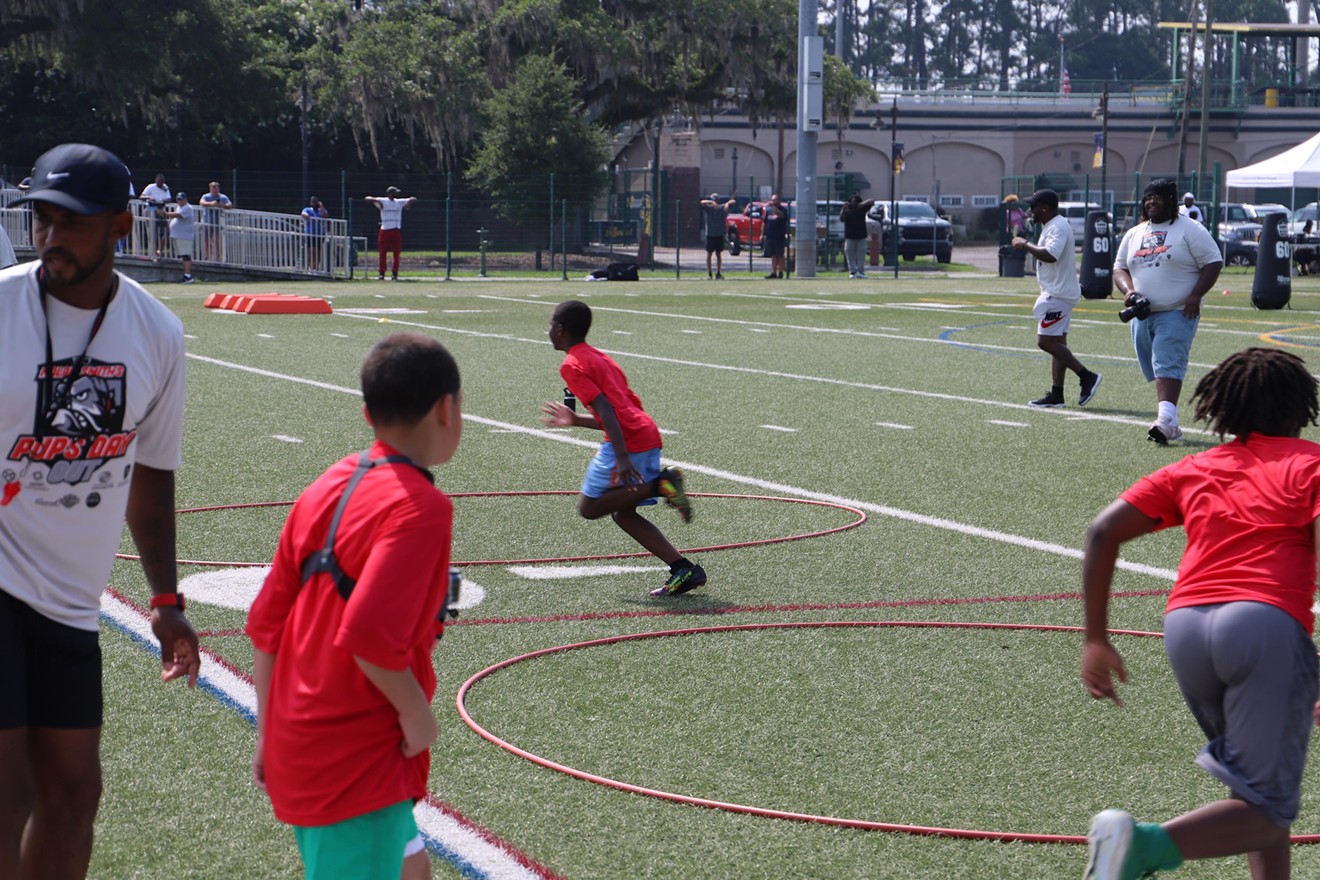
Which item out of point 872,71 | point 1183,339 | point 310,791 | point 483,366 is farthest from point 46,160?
point 872,71

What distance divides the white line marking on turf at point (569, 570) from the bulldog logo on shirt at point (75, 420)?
174 inches

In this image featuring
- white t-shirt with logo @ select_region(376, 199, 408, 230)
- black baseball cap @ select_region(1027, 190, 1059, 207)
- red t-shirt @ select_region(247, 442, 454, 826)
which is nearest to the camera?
red t-shirt @ select_region(247, 442, 454, 826)

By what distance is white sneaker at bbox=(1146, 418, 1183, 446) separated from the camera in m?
12.4

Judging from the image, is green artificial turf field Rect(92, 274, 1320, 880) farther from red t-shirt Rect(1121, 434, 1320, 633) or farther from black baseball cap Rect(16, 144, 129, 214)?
black baseball cap Rect(16, 144, 129, 214)

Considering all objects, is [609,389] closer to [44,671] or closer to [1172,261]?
[44,671]

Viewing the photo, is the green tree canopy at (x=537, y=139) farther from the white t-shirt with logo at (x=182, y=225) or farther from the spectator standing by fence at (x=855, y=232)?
the white t-shirt with logo at (x=182, y=225)

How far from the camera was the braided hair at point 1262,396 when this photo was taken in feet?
13.4

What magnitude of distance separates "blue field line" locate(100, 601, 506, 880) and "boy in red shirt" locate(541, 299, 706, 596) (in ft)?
6.57

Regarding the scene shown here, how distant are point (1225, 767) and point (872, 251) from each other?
4273cm

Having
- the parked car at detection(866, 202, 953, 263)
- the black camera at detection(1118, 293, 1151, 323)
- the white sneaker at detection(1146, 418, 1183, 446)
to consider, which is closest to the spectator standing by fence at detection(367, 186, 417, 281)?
the parked car at detection(866, 202, 953, 263)

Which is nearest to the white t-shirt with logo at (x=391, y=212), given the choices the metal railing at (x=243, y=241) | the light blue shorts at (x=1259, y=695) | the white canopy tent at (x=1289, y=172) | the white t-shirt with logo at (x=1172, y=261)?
the metal railing at (x=243, y=241)

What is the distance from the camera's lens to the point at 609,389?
7.77 m

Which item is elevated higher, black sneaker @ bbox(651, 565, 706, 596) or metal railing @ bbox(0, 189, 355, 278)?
metal railing @ bbox(0, 189, 355, 278)

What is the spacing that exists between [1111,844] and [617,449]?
14.1 ft
